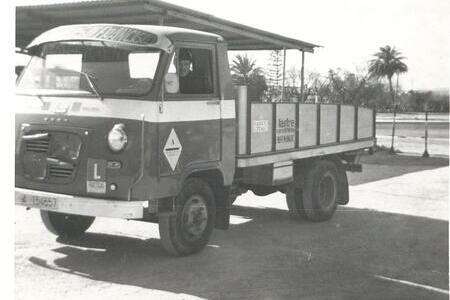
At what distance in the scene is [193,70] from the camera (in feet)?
20.7

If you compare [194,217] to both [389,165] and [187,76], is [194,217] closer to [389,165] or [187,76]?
[187,76]

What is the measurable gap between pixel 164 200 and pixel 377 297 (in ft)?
7.06

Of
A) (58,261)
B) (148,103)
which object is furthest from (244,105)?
(58,261)

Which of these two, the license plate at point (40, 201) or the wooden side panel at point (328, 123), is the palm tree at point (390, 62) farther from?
the license plate at point (40, 201)

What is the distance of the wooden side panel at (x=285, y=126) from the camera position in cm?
760

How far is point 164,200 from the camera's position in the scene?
594cm

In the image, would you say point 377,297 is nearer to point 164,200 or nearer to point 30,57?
point 164,200

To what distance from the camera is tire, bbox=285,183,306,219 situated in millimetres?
8562

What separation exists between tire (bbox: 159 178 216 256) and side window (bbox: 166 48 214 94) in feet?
3.05

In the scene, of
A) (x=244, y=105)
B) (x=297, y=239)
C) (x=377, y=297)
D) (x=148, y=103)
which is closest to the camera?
(x=377, y=297)

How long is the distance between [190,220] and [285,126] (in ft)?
6.90

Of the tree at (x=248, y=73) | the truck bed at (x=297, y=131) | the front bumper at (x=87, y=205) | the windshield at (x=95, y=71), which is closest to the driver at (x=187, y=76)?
the windshield at (x=95, y=71)

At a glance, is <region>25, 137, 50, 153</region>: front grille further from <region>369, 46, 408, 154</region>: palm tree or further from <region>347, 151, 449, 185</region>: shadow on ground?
<region>347, 151, 449, 185</region>: shadow on ground

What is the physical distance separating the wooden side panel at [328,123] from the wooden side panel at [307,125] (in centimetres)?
20
